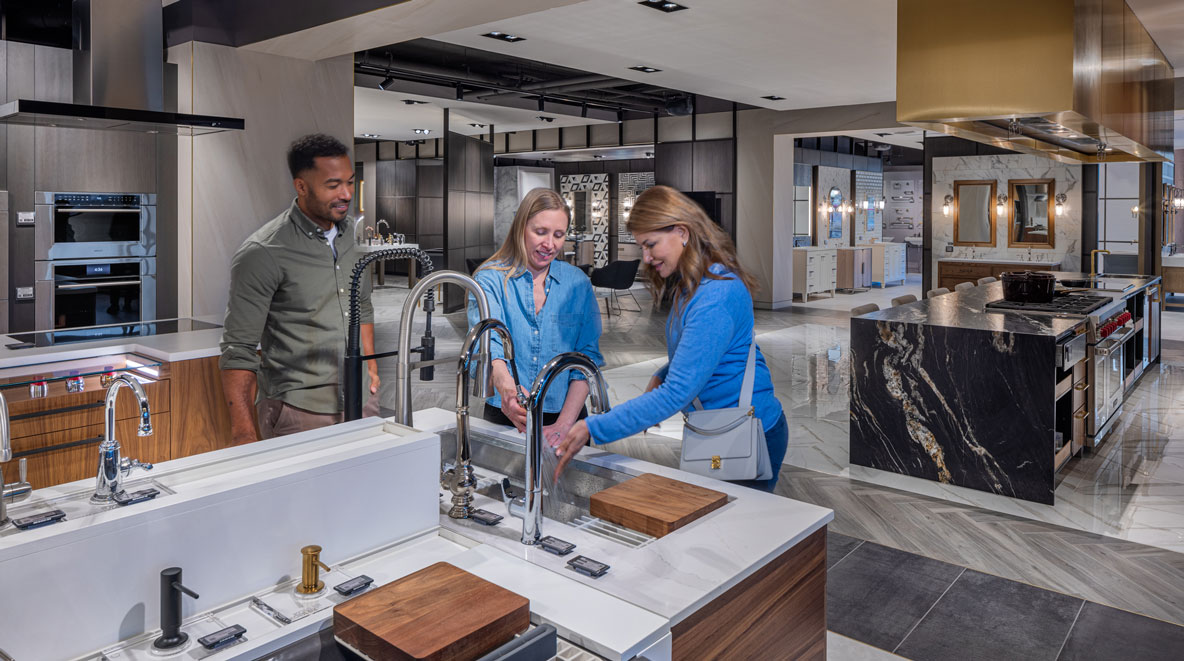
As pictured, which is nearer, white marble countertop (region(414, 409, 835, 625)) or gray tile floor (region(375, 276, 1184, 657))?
white marble countertop (region(414, 409, 835, 625))

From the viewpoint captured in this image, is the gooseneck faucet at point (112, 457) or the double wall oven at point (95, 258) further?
the double wall oven at point (95, 258)

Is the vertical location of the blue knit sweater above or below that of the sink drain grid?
above

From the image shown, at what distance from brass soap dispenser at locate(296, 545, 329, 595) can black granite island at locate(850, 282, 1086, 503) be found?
13.6ft

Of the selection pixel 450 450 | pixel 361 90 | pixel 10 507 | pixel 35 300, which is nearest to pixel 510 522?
pixel 450 450

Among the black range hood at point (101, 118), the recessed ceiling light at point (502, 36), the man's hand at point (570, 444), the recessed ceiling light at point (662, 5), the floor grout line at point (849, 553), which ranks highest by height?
the recessed ceiling light at point (502, 36)

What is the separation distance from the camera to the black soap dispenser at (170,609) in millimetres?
1279

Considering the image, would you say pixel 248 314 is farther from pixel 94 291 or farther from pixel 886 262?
pixel 886 262

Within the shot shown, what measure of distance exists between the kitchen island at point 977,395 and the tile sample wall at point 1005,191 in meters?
8.14

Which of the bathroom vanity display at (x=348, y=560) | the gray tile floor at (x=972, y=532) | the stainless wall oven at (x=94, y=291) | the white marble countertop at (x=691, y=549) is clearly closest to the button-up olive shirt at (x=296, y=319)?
the stainless wall oven at (x=94, y=291)

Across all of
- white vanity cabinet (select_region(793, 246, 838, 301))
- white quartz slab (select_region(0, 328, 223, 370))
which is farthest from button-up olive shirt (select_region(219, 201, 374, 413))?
white vanity cabinet (select_region(793, 246, 838, 301))

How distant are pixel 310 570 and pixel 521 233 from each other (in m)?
1.34

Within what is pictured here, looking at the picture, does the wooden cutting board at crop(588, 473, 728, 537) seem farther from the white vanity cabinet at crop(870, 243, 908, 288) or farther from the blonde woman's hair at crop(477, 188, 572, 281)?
the white vanity cabinet at crop(870, 243, 908, 288)

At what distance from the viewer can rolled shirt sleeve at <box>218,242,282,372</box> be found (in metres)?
3.95

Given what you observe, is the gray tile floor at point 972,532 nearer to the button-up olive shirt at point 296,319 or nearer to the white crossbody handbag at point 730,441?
the white crossbody handbag at point 730,441
